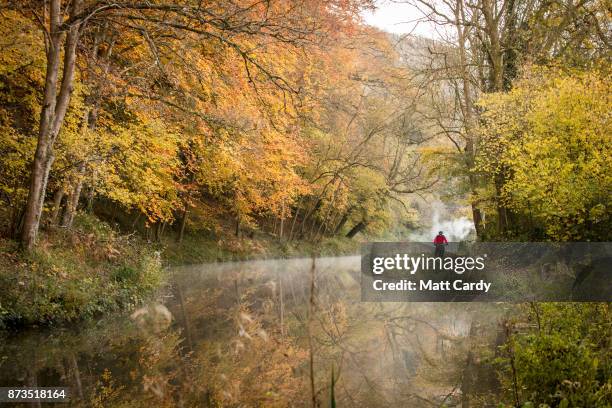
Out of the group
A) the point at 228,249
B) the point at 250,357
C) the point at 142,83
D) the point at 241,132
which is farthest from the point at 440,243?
the point at 250,357

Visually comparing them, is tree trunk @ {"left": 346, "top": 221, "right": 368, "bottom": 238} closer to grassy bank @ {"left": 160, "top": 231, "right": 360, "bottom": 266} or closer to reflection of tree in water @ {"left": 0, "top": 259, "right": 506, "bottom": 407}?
grassy bank @ {"left": 160, "top": 231, "right": 360, "bottom": 266}

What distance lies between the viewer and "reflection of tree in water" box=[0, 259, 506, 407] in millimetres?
6031

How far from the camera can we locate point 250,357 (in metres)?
7.78

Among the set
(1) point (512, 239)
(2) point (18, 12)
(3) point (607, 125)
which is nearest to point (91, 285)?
(2) point (18, 12)

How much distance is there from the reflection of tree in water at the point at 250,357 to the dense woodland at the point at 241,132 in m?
0.25

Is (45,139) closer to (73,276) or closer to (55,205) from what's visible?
(73,276)

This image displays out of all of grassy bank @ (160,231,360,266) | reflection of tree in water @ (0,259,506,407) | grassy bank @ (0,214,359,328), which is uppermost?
grassy bank @ (160,231,360,266)

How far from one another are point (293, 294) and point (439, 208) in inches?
2382

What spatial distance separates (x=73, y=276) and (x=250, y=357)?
4876 millimetres

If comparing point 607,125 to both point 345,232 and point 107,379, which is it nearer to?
point 107,379

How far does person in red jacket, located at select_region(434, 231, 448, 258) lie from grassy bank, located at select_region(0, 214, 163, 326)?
34.7 ft

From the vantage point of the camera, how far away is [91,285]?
35.9 ft

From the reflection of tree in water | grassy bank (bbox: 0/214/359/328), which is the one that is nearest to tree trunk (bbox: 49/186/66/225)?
grassy bank (bbox: 0/214/359/328)

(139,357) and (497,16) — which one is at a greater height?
(497,16)
